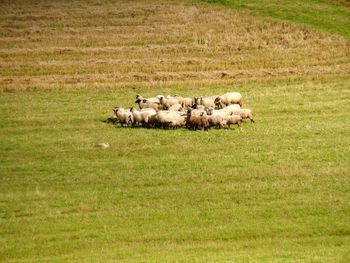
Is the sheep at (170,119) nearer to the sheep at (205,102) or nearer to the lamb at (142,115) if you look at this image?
the lamb at (142,115)

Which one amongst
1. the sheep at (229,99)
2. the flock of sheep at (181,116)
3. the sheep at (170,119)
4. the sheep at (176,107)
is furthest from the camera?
the sheep at (229,99)

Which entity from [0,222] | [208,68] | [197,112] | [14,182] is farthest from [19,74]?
[0,222]

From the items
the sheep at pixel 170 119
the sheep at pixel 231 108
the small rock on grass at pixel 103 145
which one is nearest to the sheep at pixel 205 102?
the sheep at pixel 231 108

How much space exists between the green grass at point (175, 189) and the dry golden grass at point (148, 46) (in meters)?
8.08

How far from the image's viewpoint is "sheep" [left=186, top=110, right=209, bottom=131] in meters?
27.2

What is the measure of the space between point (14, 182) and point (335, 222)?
9.86 meters

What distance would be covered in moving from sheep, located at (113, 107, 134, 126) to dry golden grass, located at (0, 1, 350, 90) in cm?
816

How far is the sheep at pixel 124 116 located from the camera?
92.3 feet

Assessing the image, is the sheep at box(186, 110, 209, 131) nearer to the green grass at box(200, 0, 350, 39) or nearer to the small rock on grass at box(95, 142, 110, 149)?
the small rock on grass at box(95, 142, 110, 149)

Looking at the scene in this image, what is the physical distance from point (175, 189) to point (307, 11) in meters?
33.5

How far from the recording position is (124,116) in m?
28.2

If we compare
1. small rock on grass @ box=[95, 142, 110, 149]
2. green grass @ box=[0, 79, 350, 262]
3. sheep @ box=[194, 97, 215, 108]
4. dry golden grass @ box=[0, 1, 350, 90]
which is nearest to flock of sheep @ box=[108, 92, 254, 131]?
sheep @ box=[194, 97, 215, 108]

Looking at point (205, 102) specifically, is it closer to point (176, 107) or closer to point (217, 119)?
point (176, 107)

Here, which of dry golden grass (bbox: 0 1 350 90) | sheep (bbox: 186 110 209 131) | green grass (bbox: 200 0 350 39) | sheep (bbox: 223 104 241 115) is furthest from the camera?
green grass (bbox: 200 0 350 39)
